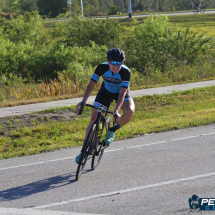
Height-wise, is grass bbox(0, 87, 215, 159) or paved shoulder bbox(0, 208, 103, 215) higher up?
paved shoulder bbox(0, 208, 103, 215)

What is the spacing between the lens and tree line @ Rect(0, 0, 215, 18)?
2532 inches

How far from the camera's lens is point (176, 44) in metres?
20.0

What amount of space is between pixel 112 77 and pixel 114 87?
0.21 m

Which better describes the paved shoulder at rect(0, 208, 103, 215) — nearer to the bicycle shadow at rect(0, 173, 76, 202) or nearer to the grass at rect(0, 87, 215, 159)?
the bicycle shadow at rect(0, 173, 76, 202)

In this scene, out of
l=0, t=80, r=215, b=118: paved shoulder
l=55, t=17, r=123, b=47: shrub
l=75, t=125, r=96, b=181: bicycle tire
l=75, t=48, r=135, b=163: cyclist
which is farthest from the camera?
l=55, t=17, r=123, b=47: shrub

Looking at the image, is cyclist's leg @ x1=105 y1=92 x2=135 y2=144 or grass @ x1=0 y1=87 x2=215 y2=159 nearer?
cyclist's leg @ x1=105 y1=92 x2=135 y2=144

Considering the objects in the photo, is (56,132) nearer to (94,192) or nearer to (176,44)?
(94,192)

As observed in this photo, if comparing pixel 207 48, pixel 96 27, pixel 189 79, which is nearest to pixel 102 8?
pixel 96 27

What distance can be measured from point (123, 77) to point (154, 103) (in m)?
6.44

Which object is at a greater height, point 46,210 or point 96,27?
point 96,27

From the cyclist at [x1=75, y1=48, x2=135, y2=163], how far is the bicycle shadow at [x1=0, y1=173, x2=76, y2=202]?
468mm

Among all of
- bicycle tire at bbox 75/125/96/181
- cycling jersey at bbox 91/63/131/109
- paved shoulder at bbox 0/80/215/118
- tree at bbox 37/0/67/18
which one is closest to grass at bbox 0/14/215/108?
paved shoulder at bbox 0/80/215/118

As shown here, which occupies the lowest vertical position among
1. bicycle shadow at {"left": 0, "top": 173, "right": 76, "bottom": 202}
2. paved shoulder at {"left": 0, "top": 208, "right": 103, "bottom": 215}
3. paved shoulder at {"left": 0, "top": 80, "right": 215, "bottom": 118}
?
paved shoulder at {"left": 0, "top": 80, "right": 215, "bottom": 118}

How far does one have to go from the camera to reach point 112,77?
5539mm
